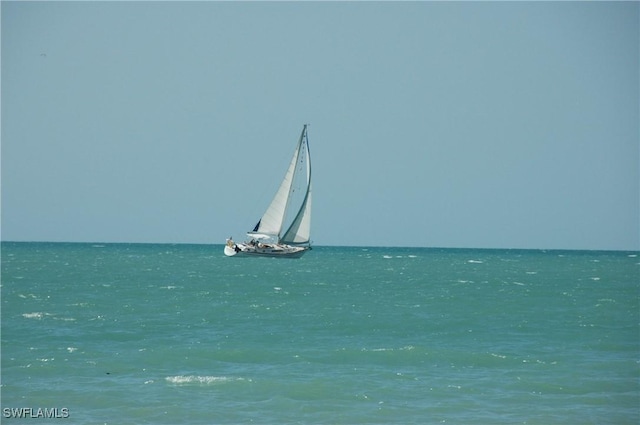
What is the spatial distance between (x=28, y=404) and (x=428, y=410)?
10795mm

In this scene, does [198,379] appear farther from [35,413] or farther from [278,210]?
[278,210]

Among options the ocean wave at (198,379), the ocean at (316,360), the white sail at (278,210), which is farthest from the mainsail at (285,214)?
the ocean wave at (198,379)

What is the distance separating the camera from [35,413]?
2092cm

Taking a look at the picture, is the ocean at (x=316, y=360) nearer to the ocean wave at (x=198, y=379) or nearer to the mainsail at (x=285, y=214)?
the ocean wave at (x=198, y=379)

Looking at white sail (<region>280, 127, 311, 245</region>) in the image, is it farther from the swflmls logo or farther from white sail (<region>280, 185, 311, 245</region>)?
the swflmls logo

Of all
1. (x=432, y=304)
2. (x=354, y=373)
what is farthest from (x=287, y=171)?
(x=354, y=373)

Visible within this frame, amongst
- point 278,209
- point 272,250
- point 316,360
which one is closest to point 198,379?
point 316,360

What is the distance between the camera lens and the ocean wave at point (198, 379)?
24344mm

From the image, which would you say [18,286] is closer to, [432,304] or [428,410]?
[432,304]

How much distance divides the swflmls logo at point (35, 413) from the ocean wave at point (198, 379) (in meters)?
4.03

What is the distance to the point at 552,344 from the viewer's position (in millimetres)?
32500

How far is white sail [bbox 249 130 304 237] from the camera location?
8988 cm

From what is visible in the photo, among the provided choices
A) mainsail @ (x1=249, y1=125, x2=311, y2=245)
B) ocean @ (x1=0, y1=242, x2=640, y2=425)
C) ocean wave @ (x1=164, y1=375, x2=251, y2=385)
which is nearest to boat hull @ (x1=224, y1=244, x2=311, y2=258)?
mainsail @ (x1=249, y1=125, x2=311, y2=245)

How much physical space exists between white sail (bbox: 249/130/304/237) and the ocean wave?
64.8 meters
